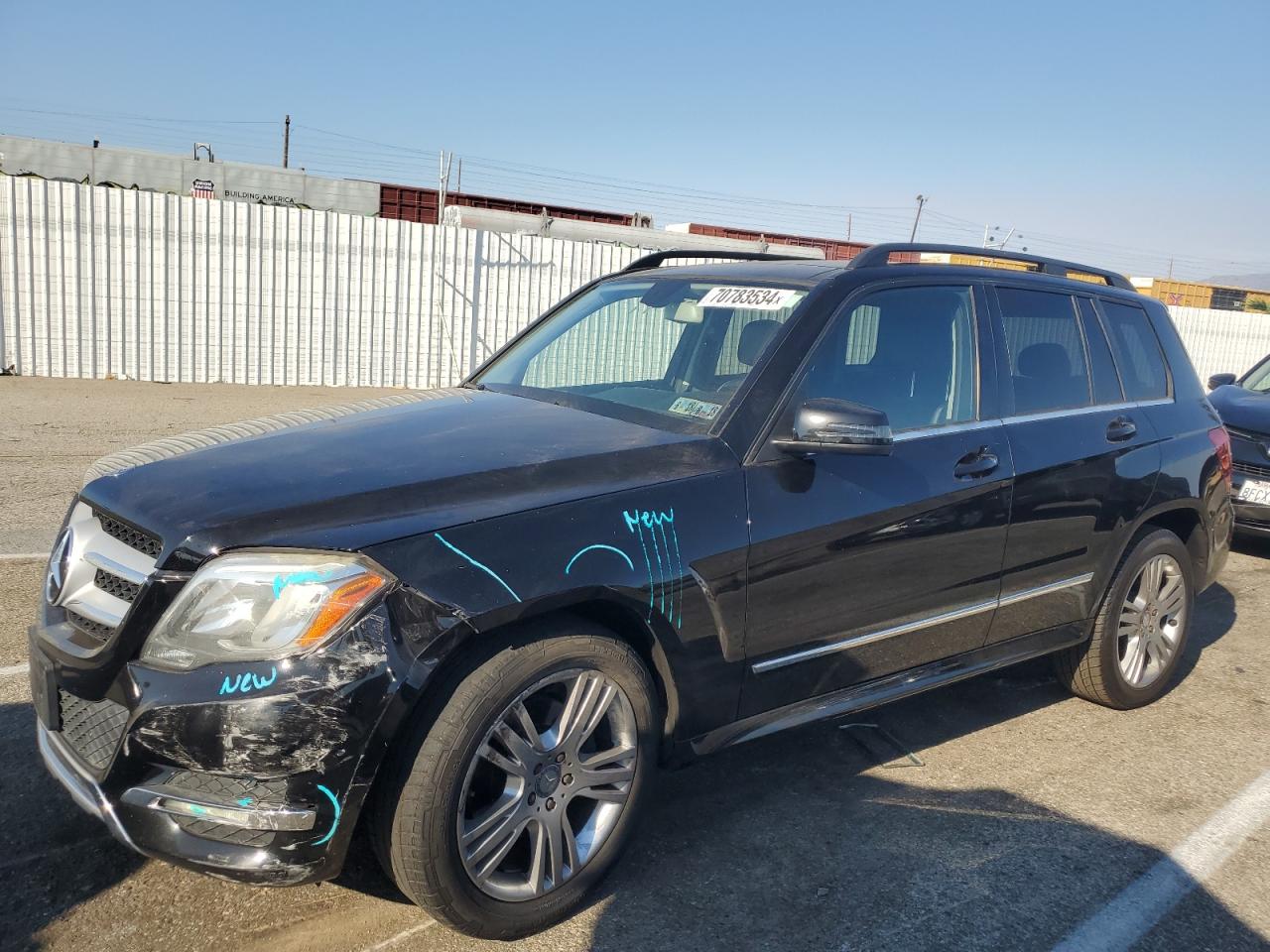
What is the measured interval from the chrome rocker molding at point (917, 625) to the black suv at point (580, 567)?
0.02 metres

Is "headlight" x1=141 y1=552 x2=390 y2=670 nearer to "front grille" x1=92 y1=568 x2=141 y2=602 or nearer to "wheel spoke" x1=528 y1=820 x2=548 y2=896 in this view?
"front grille" x1=92 y1=568 x2=141 y2=602

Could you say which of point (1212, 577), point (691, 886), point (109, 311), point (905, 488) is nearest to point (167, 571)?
point (691, 886)

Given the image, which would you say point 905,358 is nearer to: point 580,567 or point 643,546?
point 643,546

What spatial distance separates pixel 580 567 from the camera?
8.55 ft

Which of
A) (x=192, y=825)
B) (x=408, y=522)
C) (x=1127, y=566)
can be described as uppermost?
(x=408, y=522)

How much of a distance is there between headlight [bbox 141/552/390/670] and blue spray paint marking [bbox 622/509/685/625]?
0.72m

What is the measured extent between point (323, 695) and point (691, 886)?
1.32 metres

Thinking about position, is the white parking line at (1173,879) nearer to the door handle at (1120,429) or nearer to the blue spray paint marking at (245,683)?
the door handle at (1120,429)

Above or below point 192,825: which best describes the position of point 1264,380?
above

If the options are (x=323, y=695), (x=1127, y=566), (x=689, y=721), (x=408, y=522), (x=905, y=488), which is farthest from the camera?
(x=1127, y=566)

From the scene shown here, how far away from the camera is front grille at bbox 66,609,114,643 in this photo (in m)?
2.48

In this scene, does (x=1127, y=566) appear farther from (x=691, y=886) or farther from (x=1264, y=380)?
(x=1264, y=380)

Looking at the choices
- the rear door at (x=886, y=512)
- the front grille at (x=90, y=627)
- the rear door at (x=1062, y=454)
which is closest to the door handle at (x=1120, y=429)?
the rear door at (x=1062, y=454)

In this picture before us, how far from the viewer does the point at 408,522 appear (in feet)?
8.12
